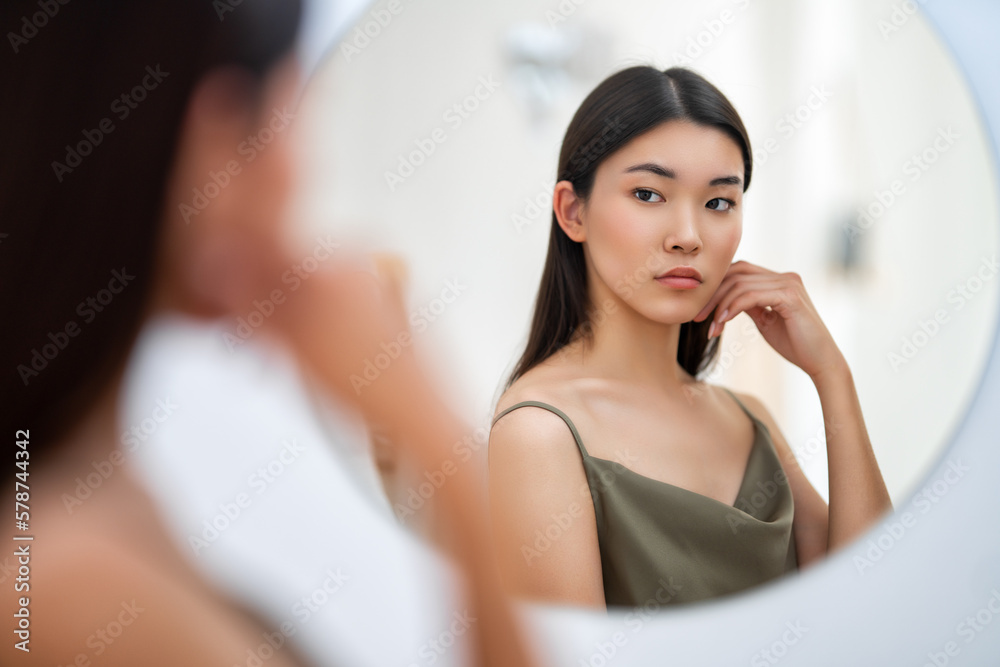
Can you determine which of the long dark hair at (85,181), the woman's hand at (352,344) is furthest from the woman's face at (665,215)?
the long dark hair at (85,181)

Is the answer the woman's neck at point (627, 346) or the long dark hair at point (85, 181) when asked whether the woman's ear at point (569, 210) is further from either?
the long dark hair at point (85, 181)

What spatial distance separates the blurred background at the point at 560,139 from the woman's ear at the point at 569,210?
0.21 feet

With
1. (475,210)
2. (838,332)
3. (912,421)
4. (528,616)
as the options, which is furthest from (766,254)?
(528,616)

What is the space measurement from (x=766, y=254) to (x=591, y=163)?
34 centimetres

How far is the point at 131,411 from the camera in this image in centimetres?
68

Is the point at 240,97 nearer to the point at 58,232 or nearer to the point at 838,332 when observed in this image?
the point at 58,232

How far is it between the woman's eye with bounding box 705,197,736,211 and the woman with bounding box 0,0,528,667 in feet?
1.04

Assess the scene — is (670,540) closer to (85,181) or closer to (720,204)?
(720,204)

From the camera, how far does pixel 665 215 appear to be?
0.69m

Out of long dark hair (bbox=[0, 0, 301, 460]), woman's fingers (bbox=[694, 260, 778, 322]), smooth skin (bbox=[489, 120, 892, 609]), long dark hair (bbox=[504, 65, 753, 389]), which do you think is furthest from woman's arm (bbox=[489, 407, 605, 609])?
long dark hair (bbox=[0, 0, 301, 460])

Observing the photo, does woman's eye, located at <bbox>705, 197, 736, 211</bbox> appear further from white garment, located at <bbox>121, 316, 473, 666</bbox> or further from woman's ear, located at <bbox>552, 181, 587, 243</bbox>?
white garment, located at <bbox>121, 316, 473, 666</bbox>

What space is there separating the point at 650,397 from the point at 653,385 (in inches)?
0.7

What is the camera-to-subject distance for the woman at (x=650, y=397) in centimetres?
68

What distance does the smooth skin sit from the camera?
0.67m
